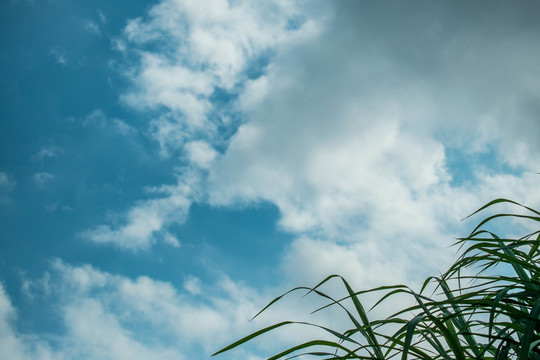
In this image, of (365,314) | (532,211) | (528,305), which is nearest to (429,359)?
(365,314)

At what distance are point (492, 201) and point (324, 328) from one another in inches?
27.9

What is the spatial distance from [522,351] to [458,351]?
0.50 feet

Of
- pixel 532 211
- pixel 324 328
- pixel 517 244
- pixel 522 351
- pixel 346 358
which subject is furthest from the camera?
pixel 532 211

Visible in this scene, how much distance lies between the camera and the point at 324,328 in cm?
116

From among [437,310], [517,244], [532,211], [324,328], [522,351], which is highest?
[532,211]

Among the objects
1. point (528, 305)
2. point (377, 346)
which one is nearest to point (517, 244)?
point (528, 305)

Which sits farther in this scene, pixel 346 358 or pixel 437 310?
pixel 437 310

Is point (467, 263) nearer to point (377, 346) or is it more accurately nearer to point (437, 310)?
point (437, 310)

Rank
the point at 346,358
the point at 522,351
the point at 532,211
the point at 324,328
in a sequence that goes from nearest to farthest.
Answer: the point at 522,351
the point at 346,358
the point at 324,328
the point at 532,211

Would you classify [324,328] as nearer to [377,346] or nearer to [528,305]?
[377,346]

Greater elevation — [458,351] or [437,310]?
[437,310]

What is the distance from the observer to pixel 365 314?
120 cm

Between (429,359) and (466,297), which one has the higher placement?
(466,297)

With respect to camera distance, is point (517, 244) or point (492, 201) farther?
point (492, 201)
